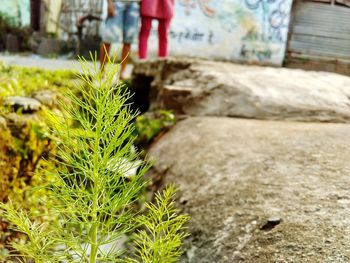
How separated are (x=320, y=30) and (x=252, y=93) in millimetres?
7937

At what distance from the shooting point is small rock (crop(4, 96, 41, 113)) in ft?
8.80

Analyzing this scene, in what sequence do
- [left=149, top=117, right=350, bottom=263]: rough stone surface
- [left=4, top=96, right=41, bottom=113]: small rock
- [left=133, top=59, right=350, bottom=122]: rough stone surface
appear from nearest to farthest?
[left=149, top=117, right=350, bottom=263]: rough stone surface → [left=4, top=96, right=41, bottom=113]: small rock → [left=133, top=59, right=350, bottom=122]: rough stone surface

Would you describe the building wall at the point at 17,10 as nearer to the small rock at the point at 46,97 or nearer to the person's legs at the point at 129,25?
the person's legs at the point at 129,25

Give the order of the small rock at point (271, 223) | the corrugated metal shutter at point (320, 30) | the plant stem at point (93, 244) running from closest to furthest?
1. the plant stem at point (93, 244)
2. the small rock at point (271, 223)
3. the corrugated metal shutter at point (320, 30)

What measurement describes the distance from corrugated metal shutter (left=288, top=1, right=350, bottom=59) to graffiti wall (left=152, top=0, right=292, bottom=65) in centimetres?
26

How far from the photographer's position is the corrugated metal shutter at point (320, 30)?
10555 millimetres

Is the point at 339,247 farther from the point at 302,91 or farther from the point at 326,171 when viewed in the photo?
the point at 302,91

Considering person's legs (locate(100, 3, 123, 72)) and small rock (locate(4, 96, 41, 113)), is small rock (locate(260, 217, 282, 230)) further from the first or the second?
person's legs (locate(100, 3, 123, 72))

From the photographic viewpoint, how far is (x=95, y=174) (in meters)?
0.84

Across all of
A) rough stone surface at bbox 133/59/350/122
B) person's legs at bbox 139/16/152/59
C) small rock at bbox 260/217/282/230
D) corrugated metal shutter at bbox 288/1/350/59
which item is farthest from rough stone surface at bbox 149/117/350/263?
corrugated metal shutter at bbox 288/1/350/59

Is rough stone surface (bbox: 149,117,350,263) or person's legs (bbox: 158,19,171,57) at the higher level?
person's legs (bbox: 158,19,171,57)

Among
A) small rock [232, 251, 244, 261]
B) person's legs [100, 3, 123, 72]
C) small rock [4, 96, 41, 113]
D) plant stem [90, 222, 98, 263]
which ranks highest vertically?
person's legs [100, 3, 123, 72]

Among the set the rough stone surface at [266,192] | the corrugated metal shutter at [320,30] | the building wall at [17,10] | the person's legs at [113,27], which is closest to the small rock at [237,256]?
the rough stone surface at [266,192]

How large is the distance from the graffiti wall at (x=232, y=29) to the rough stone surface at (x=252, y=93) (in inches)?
226
